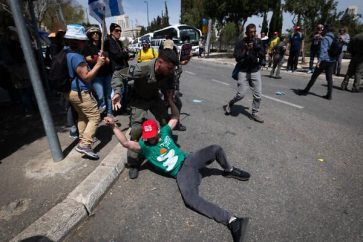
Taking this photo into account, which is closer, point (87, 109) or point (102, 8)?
point (87, 109)

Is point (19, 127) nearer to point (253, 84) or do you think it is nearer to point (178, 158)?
point (178, 158)

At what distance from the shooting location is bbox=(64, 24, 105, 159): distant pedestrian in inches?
115

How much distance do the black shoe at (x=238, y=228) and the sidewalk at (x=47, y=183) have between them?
55.1 inches

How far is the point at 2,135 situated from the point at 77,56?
2.56 metres

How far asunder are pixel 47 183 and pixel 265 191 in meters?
2.44

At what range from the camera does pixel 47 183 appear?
9.29 ft

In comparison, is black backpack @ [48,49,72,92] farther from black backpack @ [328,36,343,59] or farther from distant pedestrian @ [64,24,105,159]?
black backpack @ [328,36,343,59]

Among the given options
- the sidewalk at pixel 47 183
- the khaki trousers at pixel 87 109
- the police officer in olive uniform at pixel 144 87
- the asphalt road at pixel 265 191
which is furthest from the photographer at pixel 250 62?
the khaki trousers at pixel 87 109

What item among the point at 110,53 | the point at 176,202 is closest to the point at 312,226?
the point at 176,202

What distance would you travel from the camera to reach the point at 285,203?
2527 millimetres

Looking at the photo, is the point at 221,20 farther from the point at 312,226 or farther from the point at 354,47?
the point at 312,226

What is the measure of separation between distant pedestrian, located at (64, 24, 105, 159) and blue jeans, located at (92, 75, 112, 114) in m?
0.99

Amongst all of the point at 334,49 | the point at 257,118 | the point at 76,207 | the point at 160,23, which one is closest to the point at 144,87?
the point at 76,207

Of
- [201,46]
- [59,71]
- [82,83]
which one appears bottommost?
[201,46]
